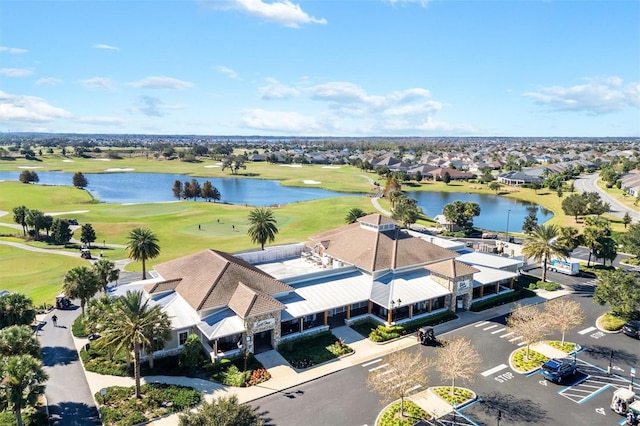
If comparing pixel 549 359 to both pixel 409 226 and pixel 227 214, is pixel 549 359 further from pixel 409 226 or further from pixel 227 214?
pixel 227 214

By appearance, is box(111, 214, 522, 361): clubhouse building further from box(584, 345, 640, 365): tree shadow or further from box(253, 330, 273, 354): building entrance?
box(584, 345, 640, 365): tree shadow

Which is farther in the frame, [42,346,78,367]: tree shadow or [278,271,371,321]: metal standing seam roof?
[278,271,371,321]: metal standing seam roof

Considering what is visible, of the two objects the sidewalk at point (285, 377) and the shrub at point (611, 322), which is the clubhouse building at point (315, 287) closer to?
the sidewalk at point (285, 377)

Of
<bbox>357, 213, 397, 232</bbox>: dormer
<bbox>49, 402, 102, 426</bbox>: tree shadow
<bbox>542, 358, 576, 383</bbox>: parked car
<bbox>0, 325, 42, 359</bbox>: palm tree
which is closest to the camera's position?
<bbox>49, 402, 102, 426</bbox>: tree shadow

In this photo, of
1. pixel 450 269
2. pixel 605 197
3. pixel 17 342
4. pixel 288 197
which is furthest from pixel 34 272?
pixel 605 197

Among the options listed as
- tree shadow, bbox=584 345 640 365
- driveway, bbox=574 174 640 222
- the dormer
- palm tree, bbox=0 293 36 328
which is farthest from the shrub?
driveway, bbox=574 174 640 222

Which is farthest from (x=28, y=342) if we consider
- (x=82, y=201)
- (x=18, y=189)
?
(x=18, y=189)

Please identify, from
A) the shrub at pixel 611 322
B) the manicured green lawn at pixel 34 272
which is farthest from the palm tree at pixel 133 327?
the shrub at pixel 611 322
